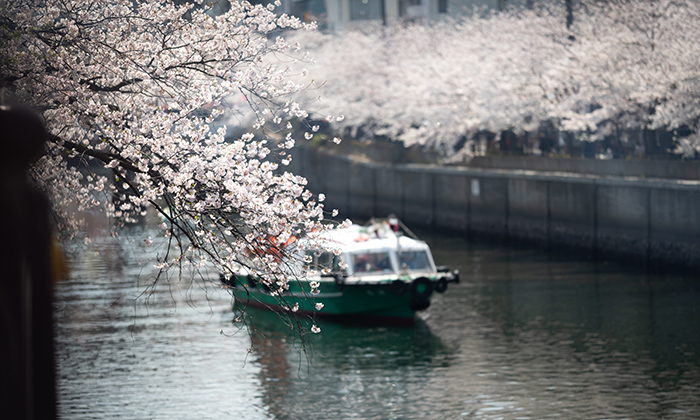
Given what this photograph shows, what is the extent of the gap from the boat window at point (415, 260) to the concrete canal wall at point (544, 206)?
29.4ft

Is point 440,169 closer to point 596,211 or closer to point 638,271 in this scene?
point 596,211

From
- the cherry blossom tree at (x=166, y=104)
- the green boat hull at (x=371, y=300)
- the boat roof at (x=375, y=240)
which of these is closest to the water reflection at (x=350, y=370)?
the green boat hull at (x=371, y=300)

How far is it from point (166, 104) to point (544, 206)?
28122 mm

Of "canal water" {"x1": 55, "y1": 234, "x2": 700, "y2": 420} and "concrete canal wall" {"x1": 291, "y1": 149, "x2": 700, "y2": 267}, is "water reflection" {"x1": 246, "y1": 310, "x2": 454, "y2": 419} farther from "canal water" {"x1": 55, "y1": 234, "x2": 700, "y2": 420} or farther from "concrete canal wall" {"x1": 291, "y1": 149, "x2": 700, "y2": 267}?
"concrete canal wall" {"x1": 291, "y1": 149, "x2": 700, "y2": 267}

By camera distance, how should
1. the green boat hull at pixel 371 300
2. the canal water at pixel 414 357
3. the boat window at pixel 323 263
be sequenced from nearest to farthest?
1. the boat window at pixel 323 263
2. the canal water at pixel 414 357
3. the green boat hull at pixel 371 300

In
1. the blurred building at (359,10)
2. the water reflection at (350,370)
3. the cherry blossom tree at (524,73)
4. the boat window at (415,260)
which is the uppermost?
the blurred building at (359,10)

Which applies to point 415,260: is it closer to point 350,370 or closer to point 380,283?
point 380,283

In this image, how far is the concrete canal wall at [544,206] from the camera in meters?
28.5

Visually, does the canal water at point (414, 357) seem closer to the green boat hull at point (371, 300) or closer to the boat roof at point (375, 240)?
the green boat hull at point (371, 300)

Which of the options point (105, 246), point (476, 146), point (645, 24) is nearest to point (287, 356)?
point (105, 246)

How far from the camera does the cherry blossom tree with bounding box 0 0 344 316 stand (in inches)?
311

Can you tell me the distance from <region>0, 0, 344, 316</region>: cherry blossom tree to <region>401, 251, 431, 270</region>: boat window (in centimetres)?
1379

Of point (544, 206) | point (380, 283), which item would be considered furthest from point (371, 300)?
point (544, 206)

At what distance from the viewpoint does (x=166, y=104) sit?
28.8ft
